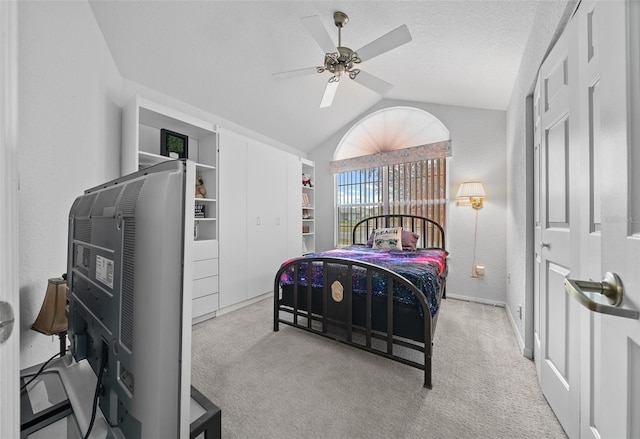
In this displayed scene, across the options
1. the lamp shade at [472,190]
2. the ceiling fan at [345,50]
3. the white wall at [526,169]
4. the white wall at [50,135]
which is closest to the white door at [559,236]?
the white wall at [526,169]

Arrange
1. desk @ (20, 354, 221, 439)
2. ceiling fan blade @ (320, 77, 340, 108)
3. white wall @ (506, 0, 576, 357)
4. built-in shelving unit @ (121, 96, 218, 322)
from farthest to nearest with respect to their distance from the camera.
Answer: ceiling fan blade @ (320, 77, 340, 108) < built-in shelving unit @ (121, 96, 218, 322) < white wall @ (506, 0, 576, 357) < desk @ (20, 354, 221, 439)

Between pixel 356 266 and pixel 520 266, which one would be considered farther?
pixel 520 266

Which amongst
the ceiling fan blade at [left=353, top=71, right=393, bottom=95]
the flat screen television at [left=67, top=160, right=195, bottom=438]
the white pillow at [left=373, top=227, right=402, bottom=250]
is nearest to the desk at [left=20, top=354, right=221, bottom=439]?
the flat screen television at [left=67, top=160, right=195, bottom=438]

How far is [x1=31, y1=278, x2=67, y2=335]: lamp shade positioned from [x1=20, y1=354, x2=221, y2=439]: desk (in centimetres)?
30

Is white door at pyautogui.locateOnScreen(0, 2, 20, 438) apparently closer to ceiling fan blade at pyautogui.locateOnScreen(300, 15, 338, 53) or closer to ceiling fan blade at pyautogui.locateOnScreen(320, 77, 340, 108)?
ceiling fan blade at pyautogui.locateOnScreen(300, 15, 338, 53)

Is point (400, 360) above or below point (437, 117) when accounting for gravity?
below

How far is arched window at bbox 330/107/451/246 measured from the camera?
3.65m

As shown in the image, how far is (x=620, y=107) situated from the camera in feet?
1.65

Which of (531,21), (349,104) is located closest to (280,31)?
(349,104)

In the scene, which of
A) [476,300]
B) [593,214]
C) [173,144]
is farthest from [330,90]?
[476,300]

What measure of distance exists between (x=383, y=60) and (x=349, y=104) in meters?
1.18

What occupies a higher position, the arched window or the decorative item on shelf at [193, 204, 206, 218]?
the arched window

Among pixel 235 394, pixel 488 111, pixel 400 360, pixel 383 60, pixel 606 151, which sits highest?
pixel 383 60

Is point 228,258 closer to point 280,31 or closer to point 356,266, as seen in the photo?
point 356,266
